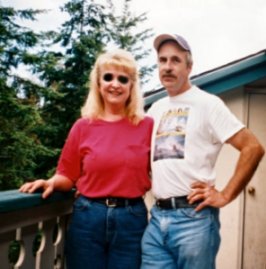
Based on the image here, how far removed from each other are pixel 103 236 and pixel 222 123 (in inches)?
35.4

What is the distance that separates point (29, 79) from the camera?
12.6 m

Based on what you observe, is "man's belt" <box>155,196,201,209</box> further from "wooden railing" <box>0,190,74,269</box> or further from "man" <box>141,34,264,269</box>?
"wooden railing" <box>0,190,74,269</box>

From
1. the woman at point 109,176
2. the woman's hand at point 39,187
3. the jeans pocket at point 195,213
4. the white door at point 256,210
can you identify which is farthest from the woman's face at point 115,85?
the white door at point 256,210

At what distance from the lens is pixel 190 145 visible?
92.4 inches

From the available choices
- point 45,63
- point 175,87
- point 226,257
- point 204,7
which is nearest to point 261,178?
point 226,257

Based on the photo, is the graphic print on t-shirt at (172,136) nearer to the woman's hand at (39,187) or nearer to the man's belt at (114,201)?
the man's belt at (114,201)

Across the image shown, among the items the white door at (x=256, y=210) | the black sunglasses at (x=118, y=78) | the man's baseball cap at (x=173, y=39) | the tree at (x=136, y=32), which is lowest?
the white door at (x=256, y=210)

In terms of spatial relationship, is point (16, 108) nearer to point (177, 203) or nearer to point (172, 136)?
point (172, 136)

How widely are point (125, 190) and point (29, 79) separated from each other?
1099 cm

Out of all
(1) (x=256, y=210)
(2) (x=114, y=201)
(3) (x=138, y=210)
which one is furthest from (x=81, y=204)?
(1) (x=256, y=210)

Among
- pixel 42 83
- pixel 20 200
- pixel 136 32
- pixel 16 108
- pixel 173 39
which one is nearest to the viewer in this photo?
pixel 20 200

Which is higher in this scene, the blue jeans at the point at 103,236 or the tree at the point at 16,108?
the tree at the point at 16,108

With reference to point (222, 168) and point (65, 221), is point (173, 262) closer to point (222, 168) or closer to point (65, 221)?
point (65, 221)

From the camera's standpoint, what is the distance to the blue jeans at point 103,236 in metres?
2.24
